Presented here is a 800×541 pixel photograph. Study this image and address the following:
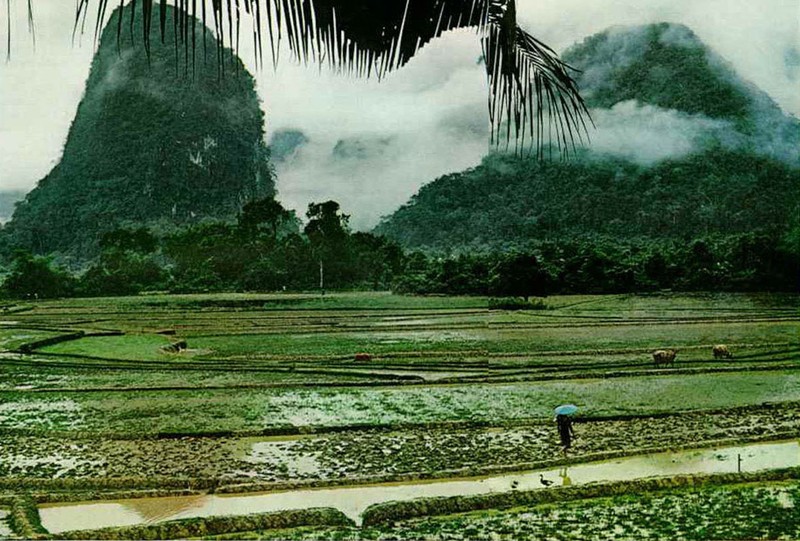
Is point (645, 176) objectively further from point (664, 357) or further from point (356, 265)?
point (356, 265)

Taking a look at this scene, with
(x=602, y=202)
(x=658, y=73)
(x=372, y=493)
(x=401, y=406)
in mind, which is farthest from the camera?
(x=602, y=202)

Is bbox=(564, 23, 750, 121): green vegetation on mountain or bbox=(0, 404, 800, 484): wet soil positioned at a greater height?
bbox=(564, 23, 750, 121): green vegetation on mountain

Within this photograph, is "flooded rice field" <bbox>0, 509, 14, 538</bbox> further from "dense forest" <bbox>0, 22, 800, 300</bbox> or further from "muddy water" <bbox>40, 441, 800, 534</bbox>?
"dense forest" <bbox>0, 22, 800, 300</bbox>

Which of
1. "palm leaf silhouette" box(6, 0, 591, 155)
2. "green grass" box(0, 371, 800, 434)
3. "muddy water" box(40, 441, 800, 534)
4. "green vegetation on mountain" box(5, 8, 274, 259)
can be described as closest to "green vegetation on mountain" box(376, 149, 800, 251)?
"green vegetation on mountain" box(5, 8, 274, 259)

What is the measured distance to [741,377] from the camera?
22.5 feet

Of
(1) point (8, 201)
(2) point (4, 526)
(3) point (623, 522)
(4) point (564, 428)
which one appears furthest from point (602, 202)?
(2) point (4, 526)

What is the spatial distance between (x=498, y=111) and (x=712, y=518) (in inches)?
102

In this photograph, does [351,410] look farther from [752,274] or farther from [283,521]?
[752,274]

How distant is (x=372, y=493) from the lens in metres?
3.71

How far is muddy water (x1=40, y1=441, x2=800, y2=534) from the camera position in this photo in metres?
3.45

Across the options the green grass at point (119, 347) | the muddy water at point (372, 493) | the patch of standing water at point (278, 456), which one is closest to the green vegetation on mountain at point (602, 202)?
the green grass at point (119, 347)

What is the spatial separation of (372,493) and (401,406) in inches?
84.8

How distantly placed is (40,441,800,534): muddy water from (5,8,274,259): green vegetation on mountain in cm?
529

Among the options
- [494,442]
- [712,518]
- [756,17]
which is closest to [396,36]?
[712,518]
